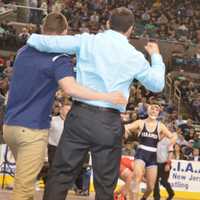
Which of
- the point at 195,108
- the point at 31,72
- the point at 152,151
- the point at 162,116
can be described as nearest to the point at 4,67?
the point at 162,116

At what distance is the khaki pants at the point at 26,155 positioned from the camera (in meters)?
4.63

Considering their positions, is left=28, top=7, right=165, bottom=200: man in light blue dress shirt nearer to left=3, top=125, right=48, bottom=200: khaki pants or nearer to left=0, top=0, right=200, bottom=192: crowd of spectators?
left=3, top=125, right=48, bottom=200: khaki pants

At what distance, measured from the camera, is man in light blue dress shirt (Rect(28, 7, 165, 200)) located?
14.4ft

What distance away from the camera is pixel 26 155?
4656 mm

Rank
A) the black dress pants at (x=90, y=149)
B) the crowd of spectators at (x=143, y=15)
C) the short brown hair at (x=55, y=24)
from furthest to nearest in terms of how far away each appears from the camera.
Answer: the crowd of spectators at (x=143, y=15) → the short brown hair at (x=55, y=24) → the black dress pants at (x=90, y=149)

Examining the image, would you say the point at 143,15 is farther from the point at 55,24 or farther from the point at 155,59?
the point at 155,59

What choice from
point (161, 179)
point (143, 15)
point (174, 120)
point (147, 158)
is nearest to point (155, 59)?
point (147, 158)

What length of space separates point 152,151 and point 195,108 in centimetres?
1068

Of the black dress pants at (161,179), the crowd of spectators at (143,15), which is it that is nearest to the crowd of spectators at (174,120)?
the black dress pants at (161,179)

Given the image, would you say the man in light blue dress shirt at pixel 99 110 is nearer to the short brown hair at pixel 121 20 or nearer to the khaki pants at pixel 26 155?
the short brown hair at pixel 121 20

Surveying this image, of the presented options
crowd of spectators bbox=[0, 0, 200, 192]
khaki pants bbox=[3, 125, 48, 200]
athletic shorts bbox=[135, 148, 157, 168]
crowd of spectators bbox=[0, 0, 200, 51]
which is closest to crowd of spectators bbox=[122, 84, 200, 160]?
crowd of spectators bbox=[0, 0, 200, 192]

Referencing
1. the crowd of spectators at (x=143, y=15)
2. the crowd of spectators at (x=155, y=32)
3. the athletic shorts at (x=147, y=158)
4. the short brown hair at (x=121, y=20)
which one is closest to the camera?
the short brown hair at (x=121, y=20)

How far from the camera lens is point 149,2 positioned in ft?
88.1

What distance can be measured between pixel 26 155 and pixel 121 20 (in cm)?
126
